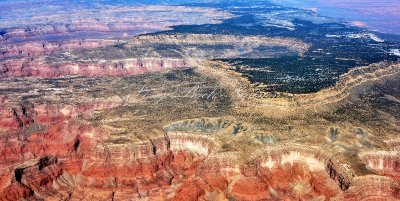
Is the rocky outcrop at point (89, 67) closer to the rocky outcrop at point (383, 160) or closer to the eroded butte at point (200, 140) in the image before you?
the eroded butte at point (200, 140)

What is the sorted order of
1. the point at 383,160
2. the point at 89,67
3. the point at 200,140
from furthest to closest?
1. the point at 89,67
2. the point at 200,140
3. the point at 383,160

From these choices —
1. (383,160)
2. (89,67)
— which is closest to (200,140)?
(383,160)

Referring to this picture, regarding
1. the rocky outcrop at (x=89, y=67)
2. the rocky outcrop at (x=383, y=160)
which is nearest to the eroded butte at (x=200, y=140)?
the rocky outcrop at (x=383, y=160)

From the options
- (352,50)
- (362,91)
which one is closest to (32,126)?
(362,91)

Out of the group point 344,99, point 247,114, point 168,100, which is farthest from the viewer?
point 168,100

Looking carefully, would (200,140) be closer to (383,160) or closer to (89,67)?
(383,160)

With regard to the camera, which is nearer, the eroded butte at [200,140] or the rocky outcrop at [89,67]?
the eroded butte at [200,140]

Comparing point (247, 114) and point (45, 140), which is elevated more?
point (247, 114)

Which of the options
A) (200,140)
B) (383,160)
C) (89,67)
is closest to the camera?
(383,160)

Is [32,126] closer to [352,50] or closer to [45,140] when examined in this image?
[45,140]

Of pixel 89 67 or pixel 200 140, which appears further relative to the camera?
pixel 89 67

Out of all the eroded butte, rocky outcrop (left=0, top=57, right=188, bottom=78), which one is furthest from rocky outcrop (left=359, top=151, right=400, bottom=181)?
rocky outcrop (left=0, top=57, right=188, bottom=78)
